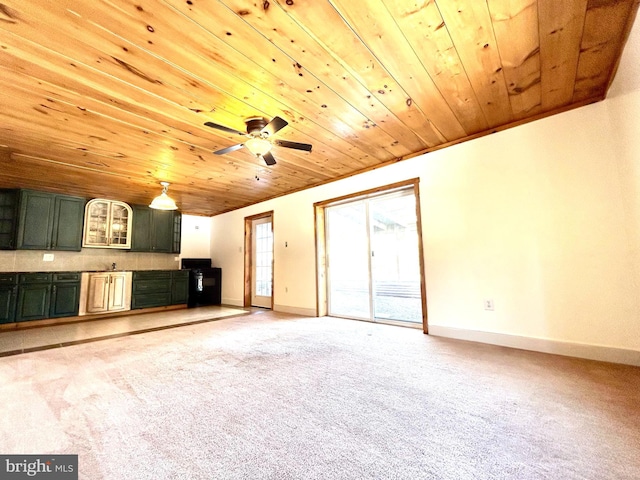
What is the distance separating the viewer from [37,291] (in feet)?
14.4

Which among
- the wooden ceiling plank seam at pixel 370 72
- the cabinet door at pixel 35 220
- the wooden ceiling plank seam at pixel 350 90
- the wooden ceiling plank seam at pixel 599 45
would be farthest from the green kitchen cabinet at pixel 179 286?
the wooden ceiling plank seam at pixel 599 45

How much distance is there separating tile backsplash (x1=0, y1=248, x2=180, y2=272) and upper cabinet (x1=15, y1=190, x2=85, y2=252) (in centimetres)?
39

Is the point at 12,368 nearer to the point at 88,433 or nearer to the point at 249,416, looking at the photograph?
the point at 88,433

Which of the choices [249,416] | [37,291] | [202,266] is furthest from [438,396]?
[202,266]

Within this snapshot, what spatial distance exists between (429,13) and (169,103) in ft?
7.09

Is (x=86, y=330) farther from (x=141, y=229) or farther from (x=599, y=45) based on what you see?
(x=599, y=45)

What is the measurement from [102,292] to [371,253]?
5.07 metres

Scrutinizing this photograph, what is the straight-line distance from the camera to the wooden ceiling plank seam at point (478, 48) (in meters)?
1.58

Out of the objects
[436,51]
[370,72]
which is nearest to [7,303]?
[370,72]

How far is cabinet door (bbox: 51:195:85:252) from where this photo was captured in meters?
4.82

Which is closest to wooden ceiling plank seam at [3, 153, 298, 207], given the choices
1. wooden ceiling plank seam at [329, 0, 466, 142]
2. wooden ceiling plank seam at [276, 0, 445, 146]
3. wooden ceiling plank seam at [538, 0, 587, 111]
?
wooden ceiling plank seam at [276, 0, 445, 146]

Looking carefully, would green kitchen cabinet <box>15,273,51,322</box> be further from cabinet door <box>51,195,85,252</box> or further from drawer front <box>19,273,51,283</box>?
cabinet door <box>51,195,85,252</box>

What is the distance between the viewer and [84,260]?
5.36 meters

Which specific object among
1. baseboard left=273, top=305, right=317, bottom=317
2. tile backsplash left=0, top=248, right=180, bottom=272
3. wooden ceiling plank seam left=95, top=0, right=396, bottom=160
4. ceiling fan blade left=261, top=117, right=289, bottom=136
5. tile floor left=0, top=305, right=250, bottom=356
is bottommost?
tile floor left=0, top=305, right=250, bottom=356
